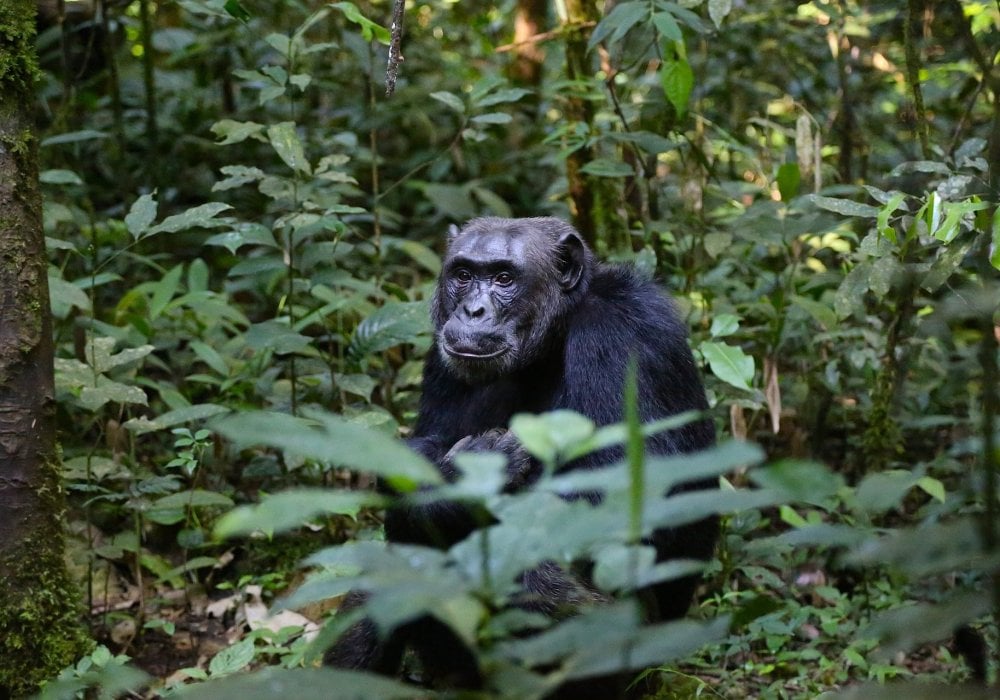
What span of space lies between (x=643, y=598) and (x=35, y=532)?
2745 mm

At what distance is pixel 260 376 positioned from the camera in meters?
6.77

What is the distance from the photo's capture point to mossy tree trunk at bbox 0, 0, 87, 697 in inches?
180

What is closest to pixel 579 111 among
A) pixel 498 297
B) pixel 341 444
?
pixel 498 297

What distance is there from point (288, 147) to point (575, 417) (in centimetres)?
447

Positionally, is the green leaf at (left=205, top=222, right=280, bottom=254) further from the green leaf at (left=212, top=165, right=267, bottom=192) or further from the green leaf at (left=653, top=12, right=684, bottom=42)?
the green leaf at (left=653, top=12, right=684, bottom=42)

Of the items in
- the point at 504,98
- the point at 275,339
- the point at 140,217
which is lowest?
the point at 275,339

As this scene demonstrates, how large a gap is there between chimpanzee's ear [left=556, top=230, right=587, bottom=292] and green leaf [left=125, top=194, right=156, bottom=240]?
2.17 m

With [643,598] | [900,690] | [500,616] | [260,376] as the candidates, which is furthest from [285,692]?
[260,376]

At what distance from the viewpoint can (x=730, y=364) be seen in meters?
5.48

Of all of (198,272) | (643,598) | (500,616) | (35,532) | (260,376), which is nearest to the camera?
(500,616)

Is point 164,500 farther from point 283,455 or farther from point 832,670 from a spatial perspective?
point 832,670

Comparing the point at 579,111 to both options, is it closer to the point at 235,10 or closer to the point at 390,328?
the point at 390,328

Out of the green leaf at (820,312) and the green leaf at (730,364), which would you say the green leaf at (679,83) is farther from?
the green leaf at (730,364)

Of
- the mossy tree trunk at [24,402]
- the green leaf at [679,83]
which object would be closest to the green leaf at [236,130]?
the mossy tree trunk at [24,402]
